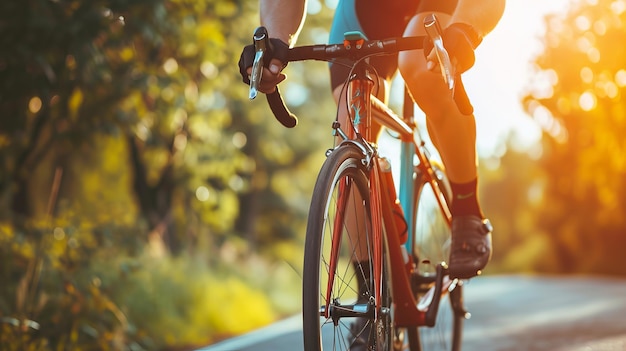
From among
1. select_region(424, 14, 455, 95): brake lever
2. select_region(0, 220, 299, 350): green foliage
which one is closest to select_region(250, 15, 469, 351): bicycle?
select_region(424, 14, 455, 95): brake lever

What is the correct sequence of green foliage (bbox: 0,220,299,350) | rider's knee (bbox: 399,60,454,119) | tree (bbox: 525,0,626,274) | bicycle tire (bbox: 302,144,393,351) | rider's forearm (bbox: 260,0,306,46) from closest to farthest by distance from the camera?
bicycle tire (bbox: 302,144,393,351) < rider's forearm (bbox: 260,0,306,46) < rider's knee (bbox: 399,60,454,119) < green foliage (bbox: 0,220,299,350) < tree (bbox: 525,0,626,274)

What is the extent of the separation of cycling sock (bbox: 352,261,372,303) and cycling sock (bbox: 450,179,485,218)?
0.77 m

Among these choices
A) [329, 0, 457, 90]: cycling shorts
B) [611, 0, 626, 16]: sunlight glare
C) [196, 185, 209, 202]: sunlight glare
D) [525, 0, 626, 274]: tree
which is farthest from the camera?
[525, 0, 626, 274]: tree

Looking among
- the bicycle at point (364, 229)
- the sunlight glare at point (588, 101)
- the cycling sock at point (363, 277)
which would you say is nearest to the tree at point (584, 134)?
the sunlight glare at point (588, 101)

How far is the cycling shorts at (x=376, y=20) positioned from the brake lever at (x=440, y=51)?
0.93 m

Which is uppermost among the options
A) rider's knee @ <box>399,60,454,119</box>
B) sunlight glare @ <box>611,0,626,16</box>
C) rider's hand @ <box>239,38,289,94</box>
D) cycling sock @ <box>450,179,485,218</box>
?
sunlight glare @ <box>611,0,626,16</box>

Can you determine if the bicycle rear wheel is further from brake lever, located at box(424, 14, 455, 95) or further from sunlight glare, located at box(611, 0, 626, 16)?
sunlight glare, located at box(611, 0, 626, 16)

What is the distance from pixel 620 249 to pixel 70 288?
2282 cm

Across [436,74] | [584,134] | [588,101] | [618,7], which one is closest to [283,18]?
[436,74]

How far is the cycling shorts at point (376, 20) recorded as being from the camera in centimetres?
338

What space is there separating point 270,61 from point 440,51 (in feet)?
1.74

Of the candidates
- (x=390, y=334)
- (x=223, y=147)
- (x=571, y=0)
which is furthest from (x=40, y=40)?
(x=571, y=0)

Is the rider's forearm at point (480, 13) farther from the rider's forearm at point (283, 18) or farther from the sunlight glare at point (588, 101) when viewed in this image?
the sunlight glare at point (588, 101)

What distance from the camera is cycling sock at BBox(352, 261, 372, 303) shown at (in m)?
2.78
